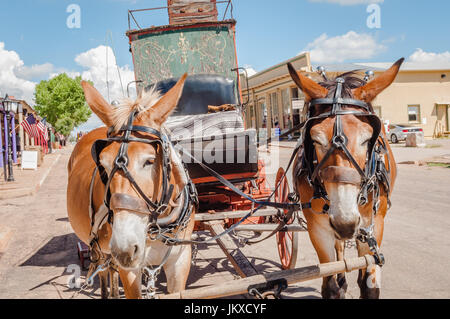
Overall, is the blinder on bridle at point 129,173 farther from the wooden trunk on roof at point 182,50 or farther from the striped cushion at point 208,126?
the wooden trunk on roof at point 182,50

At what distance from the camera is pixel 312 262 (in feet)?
17.4

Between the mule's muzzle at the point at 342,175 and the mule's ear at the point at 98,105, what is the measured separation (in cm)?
158

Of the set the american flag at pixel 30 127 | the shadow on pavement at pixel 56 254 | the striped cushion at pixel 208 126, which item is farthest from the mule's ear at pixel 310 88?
the american flag at pixel 30 127

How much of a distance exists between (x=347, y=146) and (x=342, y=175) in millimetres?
253

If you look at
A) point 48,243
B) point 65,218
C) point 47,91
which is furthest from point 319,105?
point 47,91

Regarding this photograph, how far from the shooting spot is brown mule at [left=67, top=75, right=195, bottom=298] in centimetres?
211

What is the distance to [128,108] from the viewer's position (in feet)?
8.46

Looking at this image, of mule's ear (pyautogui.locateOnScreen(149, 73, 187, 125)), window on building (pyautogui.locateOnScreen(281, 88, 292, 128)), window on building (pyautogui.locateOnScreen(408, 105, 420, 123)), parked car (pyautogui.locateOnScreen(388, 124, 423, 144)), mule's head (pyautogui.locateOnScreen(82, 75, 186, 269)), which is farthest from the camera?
window on building (pyautogui.locateOnScreen(281, 88, 292, 128))

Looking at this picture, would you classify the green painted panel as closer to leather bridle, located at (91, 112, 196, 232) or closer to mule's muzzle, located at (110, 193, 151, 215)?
leather bridle, located at (91, 112, 196, 232)

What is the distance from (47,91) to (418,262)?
208 ft

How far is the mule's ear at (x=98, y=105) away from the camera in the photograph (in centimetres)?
259

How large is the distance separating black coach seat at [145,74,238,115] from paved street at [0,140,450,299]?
8.24 ft

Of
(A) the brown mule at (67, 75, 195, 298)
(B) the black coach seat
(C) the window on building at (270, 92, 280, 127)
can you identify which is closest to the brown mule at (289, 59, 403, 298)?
(A) the brown mule at (67, 75, 195, 298)
